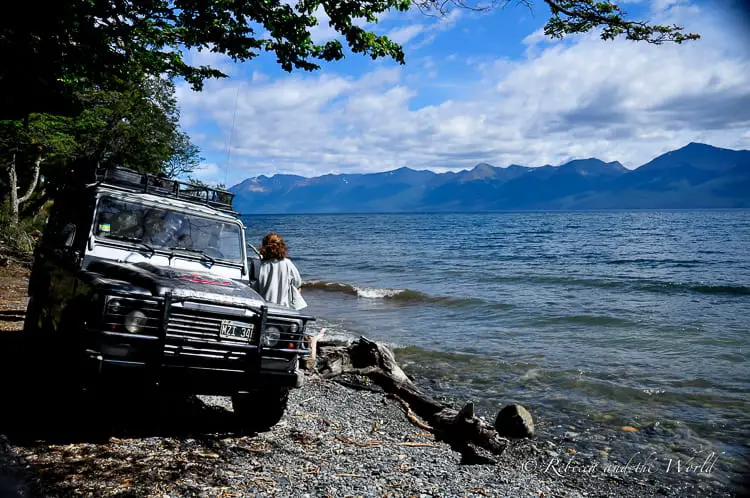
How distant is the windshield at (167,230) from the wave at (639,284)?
71.1ft

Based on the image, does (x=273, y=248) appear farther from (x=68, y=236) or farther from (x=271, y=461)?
(x=271, y=461)

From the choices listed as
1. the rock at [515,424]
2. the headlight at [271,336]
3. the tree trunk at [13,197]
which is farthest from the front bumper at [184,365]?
the tree trunk at [13,197]

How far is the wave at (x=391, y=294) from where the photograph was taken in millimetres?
21438

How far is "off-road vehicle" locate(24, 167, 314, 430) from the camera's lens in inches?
203

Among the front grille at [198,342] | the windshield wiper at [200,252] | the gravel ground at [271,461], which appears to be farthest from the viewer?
the windshield wiper at [200,252]

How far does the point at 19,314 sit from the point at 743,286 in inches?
1043

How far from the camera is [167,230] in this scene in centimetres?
708

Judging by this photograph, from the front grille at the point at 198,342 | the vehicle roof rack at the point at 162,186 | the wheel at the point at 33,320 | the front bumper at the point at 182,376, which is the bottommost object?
the wheel at the point at 33,320

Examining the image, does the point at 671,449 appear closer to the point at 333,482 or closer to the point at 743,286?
the point at 333,482

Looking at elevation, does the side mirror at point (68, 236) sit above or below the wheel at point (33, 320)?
above

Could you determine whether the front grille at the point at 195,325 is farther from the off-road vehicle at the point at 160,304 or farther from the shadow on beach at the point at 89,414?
the shadow on beach at the point at 89,414

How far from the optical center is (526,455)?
6.93 metres

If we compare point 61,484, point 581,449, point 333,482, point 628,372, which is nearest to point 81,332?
point 61,484

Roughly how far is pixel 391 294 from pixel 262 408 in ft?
58.5
